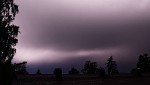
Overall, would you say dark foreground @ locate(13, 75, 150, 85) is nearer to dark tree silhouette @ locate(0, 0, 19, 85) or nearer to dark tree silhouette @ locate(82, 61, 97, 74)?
dark tree silhouette @ locate(0, 0, 19, 85)

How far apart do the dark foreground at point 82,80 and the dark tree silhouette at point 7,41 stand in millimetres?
12891

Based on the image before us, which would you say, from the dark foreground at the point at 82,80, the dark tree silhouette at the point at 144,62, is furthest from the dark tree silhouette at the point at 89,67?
the dark foreground at the point at 82,80

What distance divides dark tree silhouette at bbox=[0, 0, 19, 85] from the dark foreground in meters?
12.9

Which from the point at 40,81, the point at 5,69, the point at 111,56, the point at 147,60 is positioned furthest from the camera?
the point at 111,56

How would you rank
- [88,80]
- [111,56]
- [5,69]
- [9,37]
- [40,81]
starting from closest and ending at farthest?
[5,69], [9,37], [40,81], [88,80], [111,56]

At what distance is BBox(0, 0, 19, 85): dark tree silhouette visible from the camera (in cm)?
3562

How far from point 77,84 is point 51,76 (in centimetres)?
454

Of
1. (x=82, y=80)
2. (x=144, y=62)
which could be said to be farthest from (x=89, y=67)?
(x=82, y=80)

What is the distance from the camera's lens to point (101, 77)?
5672 cm

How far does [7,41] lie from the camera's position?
3759 cm

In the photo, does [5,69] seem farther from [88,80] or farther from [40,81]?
[88,80]

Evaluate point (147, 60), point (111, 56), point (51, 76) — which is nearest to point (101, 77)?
point (51, 76)

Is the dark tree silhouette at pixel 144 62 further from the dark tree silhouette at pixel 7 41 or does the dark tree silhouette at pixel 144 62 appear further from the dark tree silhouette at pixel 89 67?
the dark tree silhouette at pixel 7 41


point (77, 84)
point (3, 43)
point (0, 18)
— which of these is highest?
point (0, 18)
